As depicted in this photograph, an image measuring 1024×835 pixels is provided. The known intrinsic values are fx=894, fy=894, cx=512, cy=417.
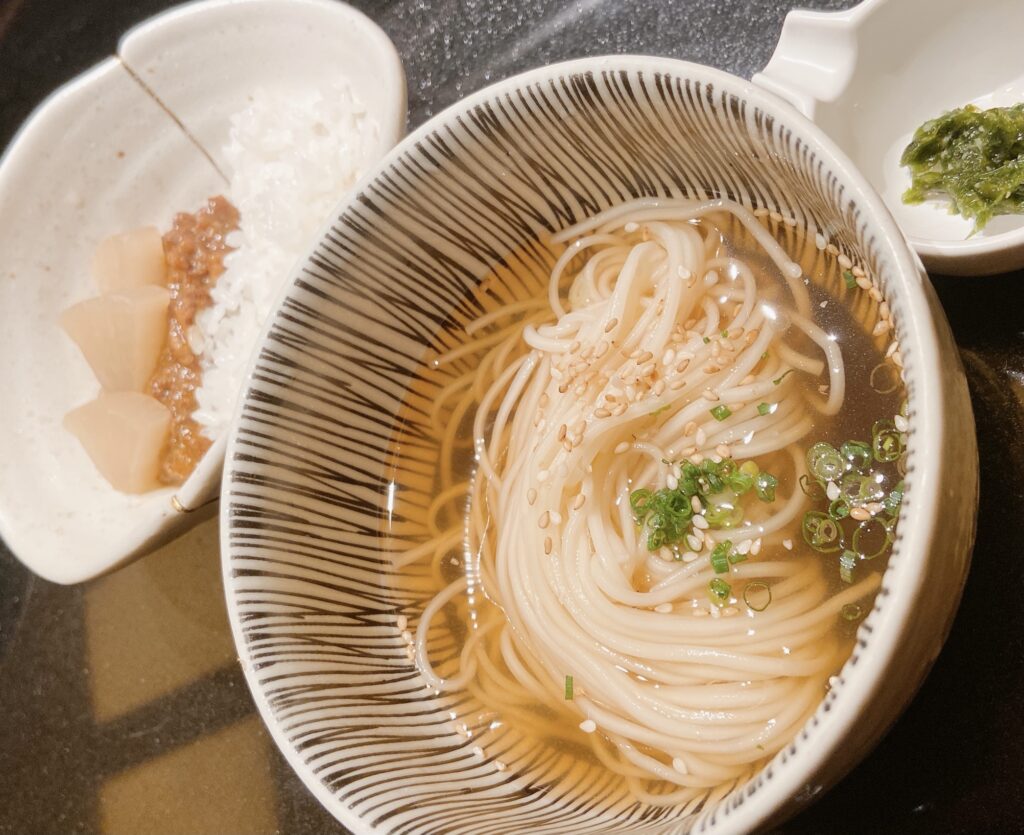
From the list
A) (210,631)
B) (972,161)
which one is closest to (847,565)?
(972,161)

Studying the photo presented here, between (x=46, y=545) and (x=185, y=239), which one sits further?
(x=185, y=239)

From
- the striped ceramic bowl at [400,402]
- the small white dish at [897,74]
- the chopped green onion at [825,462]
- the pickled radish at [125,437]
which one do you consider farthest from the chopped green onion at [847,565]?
the pickled radish at [125,437]

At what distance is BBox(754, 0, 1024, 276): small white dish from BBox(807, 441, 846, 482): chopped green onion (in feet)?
1.49

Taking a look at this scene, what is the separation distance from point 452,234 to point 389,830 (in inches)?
38.5

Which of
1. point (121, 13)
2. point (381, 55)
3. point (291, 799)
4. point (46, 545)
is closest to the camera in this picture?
point (291, 799)

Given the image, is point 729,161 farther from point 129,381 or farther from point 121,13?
point 121,13

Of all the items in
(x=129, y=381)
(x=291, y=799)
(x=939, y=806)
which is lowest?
(x=291, y=799)

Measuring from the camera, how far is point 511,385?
1718 mm

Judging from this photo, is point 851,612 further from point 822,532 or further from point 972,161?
point 972,161

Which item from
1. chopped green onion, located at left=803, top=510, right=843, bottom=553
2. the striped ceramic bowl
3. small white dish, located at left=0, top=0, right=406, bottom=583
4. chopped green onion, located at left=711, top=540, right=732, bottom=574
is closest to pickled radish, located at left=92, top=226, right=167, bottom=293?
small white dish, located at left=0, top=0, right=406, bottom=583

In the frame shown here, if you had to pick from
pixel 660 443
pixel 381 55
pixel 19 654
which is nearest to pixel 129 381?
pixel 19 654

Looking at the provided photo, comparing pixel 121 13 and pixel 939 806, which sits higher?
pixel 121 13

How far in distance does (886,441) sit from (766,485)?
194 millimetres

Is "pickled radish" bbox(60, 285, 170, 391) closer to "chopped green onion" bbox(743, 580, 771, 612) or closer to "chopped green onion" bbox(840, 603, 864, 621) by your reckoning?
"chopped green onion" bbox(743, 580, 771, 612)
